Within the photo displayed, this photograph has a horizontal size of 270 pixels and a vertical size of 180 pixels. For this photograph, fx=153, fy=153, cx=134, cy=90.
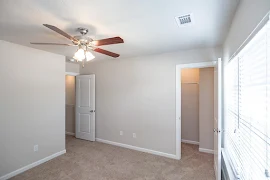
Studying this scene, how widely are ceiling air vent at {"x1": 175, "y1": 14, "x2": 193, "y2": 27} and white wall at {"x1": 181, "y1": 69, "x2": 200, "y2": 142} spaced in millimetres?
2580

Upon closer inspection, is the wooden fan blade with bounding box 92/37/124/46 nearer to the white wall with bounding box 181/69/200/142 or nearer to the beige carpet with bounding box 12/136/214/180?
the beige carpet with bounding box 12/136/214/180

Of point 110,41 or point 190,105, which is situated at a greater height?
point 110,41

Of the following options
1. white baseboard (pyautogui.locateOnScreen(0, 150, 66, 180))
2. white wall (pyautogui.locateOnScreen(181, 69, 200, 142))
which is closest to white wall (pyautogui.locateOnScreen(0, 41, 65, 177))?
white baseboard (pyautogui.locateOnScreen(0, 150, 66, 180))

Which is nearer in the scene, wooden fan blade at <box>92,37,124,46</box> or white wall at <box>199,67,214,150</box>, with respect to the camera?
wooden fan blade at <box>92,37,124,46</box>

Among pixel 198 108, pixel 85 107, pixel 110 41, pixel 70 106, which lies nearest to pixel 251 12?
pixel 110 41

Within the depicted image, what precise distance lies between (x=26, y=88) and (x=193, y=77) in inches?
157

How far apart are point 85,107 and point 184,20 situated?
12.0 feet

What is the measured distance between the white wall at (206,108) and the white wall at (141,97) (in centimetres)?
70

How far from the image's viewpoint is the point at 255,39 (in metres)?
1.15

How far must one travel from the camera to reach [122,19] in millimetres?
1866

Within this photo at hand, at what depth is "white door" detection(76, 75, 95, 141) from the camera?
442 cm

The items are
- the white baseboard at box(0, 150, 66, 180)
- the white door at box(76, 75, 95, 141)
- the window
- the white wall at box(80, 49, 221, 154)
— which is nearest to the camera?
the window

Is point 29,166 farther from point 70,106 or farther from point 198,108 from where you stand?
point 198,108

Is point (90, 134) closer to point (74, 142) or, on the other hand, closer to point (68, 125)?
point (74, 142)
